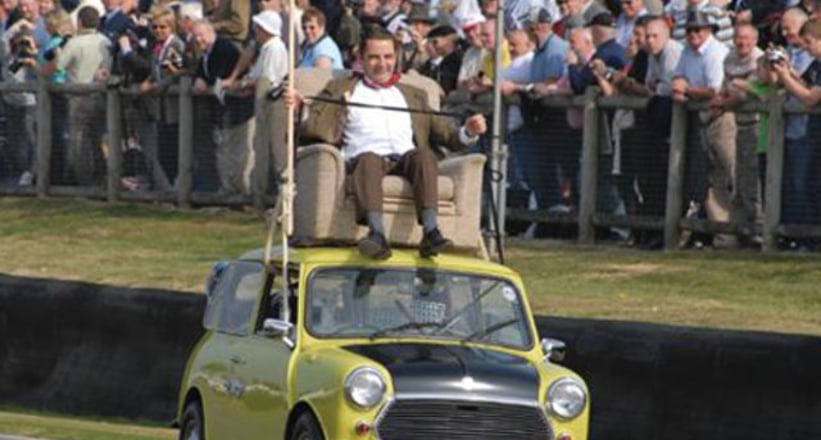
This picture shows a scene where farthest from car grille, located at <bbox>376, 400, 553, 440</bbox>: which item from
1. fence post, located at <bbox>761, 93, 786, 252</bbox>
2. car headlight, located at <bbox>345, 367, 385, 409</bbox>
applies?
fence post, located at <bbox>761, 93, 786, 252</bbox>

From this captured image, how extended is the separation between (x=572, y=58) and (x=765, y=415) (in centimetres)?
829

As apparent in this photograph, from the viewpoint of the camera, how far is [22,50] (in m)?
29.5

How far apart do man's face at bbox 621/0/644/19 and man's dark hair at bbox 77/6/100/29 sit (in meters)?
7.36

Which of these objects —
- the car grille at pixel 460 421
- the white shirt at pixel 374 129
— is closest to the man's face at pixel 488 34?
the white shirt at pixel 374 129

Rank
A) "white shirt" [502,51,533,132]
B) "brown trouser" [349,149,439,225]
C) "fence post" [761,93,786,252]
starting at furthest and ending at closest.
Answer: "white shirt" [502,51,533,132] → "fence post" [761,93,786,252] → "brown trouser" [349,149,439,225]

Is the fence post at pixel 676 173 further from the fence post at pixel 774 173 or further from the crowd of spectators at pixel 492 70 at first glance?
the fence post at pixel 774 173

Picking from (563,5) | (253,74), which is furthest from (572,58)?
(253,74)

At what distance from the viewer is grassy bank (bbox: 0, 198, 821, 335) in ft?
62.7

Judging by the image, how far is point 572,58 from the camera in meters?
22.8

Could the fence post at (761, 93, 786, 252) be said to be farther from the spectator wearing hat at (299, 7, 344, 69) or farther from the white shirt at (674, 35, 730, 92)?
the spectator wearing hat at (299, 7, 344, 69)

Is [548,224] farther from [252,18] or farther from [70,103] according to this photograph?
[70,103]

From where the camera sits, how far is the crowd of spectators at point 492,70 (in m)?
20.9

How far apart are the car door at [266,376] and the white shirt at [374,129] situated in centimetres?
146

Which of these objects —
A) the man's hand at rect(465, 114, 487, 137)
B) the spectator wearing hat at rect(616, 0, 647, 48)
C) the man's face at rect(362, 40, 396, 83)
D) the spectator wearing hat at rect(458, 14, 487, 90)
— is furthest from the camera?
the spectator wearing hat at rect(458, 14, 487, 90)
